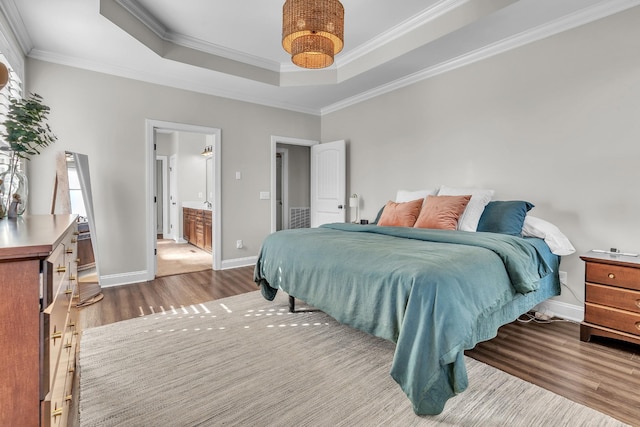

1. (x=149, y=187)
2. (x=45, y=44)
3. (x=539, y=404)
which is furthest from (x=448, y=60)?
(x=45, y=44)

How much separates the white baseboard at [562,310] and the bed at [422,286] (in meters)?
0.22

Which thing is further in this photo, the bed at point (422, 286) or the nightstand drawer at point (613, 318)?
the nightstand drawer at point (613, 318)

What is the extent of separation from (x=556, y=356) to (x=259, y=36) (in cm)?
406

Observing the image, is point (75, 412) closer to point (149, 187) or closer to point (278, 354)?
point (278, 354)

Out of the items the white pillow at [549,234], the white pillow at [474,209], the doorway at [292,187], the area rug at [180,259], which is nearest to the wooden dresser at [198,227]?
the area rug at [180,259]

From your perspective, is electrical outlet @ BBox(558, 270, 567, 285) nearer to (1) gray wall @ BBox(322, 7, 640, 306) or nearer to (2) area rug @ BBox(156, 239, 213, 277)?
(1) gray wall @ BBox(322, 7, 640, 306)

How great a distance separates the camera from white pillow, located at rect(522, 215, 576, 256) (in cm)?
260

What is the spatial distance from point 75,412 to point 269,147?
4.09m

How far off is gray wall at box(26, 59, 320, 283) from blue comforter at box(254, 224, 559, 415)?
2.25 meters

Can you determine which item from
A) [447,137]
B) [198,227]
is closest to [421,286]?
[447,137]

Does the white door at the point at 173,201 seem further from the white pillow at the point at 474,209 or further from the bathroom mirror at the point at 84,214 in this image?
the white pillow at the point at 474,209

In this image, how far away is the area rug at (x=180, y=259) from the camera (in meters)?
4.62

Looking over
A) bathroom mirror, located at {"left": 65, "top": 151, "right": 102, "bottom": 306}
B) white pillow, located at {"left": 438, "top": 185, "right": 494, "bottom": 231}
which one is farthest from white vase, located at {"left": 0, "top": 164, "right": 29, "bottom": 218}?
white pillow, located at {"left": 438, "top": 185, "right": 494, "bottom": 231}

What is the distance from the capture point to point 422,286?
1.56m
